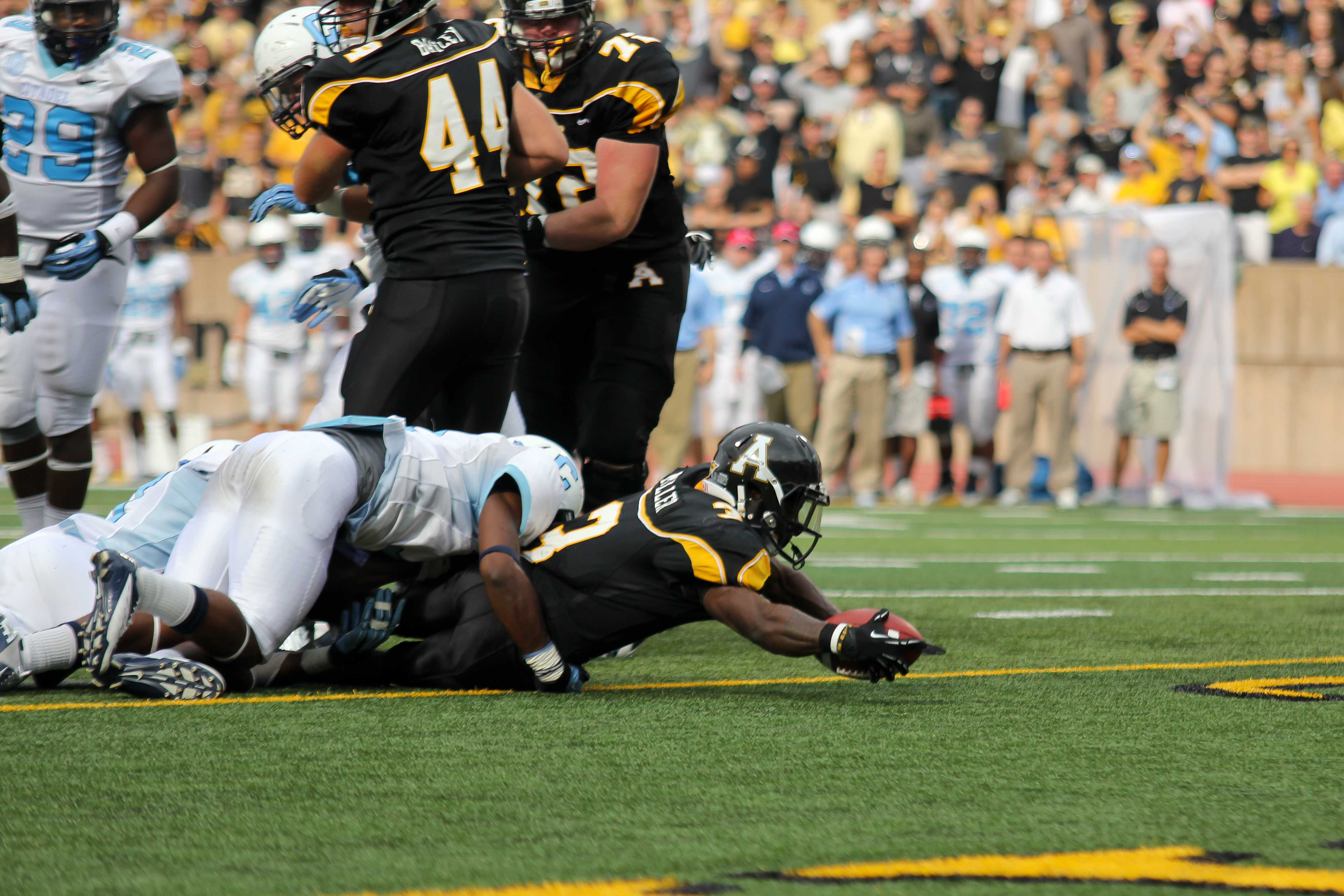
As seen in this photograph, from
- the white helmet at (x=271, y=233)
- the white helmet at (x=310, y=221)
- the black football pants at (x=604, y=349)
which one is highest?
the white helmet at (x=310, y=221)

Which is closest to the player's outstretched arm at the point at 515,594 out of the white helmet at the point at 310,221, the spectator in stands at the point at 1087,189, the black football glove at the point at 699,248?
the black football glove at the point at 699,248

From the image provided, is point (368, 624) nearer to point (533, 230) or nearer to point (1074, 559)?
point (533, 230)

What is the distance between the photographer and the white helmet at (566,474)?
416cm

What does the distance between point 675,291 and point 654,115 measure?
1.76 ft

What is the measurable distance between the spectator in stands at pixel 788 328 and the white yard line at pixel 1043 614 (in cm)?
640

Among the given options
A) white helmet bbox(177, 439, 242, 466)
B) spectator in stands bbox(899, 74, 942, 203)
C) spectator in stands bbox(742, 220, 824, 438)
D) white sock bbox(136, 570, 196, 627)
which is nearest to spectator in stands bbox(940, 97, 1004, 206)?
spectator in stands bbox(899, 74, 942, 203)

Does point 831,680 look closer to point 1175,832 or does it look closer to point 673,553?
point 673,553

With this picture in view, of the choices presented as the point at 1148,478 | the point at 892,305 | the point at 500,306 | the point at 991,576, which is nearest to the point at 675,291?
the point at 500,306

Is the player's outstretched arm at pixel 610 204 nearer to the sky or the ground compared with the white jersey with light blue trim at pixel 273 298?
nearer to the sky

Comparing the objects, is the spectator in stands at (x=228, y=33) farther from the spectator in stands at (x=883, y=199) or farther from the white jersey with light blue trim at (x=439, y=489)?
the white jersey with light blue trim at (x=439, y=489)

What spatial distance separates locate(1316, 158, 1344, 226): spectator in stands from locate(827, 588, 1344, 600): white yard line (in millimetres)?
8355

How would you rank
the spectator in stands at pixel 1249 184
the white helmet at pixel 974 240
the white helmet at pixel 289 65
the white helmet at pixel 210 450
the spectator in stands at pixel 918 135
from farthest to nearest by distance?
the spectator in stands at pixel 918 135 < the spectator in stands at pixel 1249 184 < the white helmet at pixel 974 240 < the white helmet at pixel 289 65 < the white helmet at pixel 210 450

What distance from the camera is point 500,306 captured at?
4418 millimetres

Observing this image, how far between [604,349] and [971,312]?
7982mm
